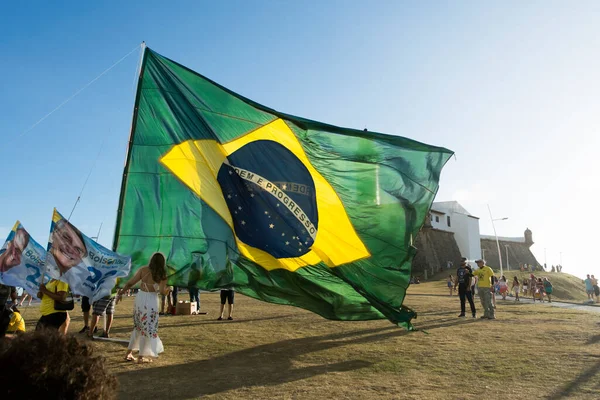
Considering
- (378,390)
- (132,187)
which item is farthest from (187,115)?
(378,390)

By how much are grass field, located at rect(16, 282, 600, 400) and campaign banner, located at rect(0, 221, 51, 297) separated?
1.70 m

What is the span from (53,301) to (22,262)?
6.31 ft

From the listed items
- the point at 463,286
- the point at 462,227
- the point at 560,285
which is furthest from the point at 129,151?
the point at 462,227

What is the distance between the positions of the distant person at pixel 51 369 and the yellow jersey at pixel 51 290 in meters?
6.40

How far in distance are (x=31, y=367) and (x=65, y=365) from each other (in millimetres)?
88

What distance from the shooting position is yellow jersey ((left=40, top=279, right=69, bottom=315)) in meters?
7.12

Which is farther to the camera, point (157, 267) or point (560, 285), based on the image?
point (560, 285)

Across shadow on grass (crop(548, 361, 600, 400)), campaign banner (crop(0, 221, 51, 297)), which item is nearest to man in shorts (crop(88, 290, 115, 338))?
campaign banner (crop(0, 221, 51, 297))

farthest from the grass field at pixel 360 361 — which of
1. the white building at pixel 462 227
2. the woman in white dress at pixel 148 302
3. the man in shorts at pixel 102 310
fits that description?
the white building at pixel 462 227

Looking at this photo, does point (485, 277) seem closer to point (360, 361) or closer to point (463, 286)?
point (463, 286)

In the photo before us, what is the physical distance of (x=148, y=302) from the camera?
24.4 feet

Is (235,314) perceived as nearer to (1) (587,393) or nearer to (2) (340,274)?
(2) (340,274)

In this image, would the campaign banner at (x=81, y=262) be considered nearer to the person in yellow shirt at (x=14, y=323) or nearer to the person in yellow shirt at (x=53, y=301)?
the person in yellow shirt at (x=53, y=301)

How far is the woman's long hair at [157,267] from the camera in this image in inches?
292
